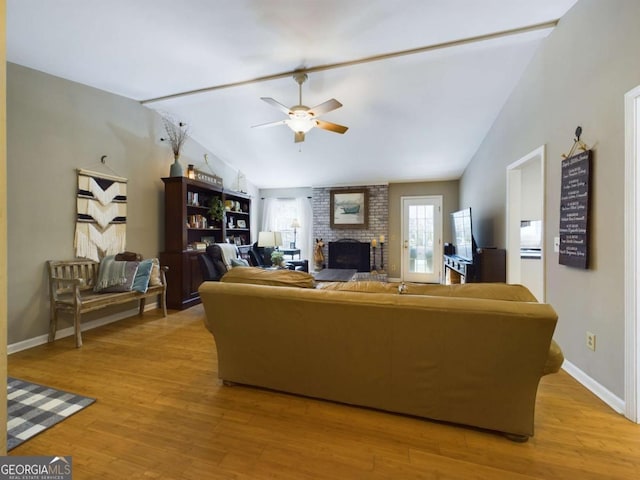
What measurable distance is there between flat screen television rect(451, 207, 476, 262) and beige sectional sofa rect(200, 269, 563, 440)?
2.73 meters

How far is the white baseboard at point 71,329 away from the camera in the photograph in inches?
104

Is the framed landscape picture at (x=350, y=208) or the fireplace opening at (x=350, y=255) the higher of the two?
the framed landscape picture at (x=350, y=208)

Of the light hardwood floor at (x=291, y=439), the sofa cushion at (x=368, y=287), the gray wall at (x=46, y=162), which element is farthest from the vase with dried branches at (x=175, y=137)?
the sofa cushion at (x=368, y=287)

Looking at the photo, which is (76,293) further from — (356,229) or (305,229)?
(356,229)

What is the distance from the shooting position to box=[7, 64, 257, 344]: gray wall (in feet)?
8.67

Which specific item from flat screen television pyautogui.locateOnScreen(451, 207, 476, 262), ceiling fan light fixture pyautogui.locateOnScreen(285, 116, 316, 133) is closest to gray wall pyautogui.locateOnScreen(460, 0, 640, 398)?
flat screen television pyautogui.locateOnScreen(451, 207, 476, 262)

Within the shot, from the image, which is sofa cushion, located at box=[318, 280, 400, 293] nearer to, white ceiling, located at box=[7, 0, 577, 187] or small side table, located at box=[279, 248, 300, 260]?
white ceiling, located at box=[7, 0, 577, 187]

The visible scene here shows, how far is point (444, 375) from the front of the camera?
60.2 inches

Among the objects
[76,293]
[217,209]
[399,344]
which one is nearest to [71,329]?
[76,293]

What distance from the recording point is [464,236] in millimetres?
4340

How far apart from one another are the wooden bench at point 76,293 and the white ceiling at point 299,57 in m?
2.08

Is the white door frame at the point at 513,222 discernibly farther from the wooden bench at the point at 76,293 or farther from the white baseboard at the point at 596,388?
the wooden bench at the point at 76,293

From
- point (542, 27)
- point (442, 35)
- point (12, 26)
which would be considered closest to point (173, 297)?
point (12, 26)

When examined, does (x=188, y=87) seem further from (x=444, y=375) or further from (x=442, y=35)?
(x=444, y=375)
